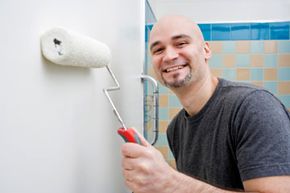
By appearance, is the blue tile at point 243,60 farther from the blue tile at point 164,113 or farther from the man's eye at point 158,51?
the man's eye at point 158,51

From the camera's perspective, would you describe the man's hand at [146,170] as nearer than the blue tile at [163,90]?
Yes

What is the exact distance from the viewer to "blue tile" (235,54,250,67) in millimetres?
1783

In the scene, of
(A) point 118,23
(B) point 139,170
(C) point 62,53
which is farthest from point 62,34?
(A) point 118,23

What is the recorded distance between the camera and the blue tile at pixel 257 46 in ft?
5.82

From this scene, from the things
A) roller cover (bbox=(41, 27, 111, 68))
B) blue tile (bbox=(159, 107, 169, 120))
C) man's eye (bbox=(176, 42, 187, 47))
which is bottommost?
blue tile (bbox=(159, 107, 169, 120))

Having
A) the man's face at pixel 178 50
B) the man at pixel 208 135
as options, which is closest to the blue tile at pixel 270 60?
the man at pixel 208 135

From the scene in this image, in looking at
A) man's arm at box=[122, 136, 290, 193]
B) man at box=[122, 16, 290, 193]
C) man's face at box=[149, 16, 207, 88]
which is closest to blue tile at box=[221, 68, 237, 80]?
man at box=[122, 16, 290, 193]

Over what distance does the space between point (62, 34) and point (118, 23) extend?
0.41 m

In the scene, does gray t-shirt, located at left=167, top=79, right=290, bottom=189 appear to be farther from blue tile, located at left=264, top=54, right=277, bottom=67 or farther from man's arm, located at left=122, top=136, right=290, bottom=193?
blue tile, located at left=264, top=54, right=277, bottom=67

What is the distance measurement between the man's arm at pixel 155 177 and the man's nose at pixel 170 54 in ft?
1.11

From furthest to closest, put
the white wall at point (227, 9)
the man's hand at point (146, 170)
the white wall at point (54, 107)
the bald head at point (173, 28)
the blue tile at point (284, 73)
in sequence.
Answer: the white wall at point (227, 9)
the blue tile at point (284, 73)
the bald head at point (173, 28)
the man's hand at point (146, 170)
the white wall at point (54, 107)

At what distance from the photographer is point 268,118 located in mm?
619

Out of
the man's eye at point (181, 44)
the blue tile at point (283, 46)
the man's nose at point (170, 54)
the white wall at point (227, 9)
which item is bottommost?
the man's nose at point (170, 54)

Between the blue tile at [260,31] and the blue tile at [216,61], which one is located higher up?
the blue tile at [260,31]
